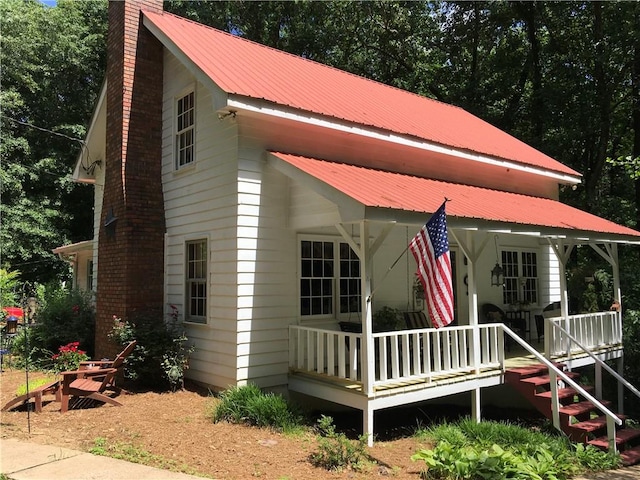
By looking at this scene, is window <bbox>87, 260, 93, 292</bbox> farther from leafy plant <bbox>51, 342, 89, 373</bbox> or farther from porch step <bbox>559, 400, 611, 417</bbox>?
porch step <bbox>559, 400, 611, 417</bbox>

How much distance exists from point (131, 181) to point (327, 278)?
176 inches

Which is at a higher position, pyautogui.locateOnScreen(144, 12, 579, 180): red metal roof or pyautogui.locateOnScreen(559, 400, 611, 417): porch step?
pyautogui.locateOnScreen(144, 12, 579, 180): red metal roof

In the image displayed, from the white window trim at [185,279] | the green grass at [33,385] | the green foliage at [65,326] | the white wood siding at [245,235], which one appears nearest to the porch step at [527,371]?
the white wood siding at [245,235]

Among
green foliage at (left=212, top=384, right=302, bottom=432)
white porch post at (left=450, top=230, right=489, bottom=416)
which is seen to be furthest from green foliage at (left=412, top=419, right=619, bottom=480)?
green foliage at (left=212, top=384, right=302, bottom=432)

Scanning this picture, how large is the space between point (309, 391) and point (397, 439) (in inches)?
61.2

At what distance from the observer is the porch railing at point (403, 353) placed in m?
7.70

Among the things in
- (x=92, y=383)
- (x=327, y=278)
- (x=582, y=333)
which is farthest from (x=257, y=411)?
(x=582, y=333)

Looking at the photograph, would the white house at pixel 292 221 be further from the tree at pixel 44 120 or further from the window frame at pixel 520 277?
the tree at pixel 44 120

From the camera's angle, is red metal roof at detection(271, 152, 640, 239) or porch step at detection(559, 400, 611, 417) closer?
red metal roof at detection(271, 152, 640, 239)

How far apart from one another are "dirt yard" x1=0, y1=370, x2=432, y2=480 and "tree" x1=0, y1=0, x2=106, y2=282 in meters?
17.2

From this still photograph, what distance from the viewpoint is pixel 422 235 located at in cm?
699

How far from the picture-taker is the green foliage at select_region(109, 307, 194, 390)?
931 centimetres

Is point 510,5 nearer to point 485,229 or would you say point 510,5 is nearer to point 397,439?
point 485,229

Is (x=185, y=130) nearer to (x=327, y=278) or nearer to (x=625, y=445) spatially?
(x=327, y=278)
